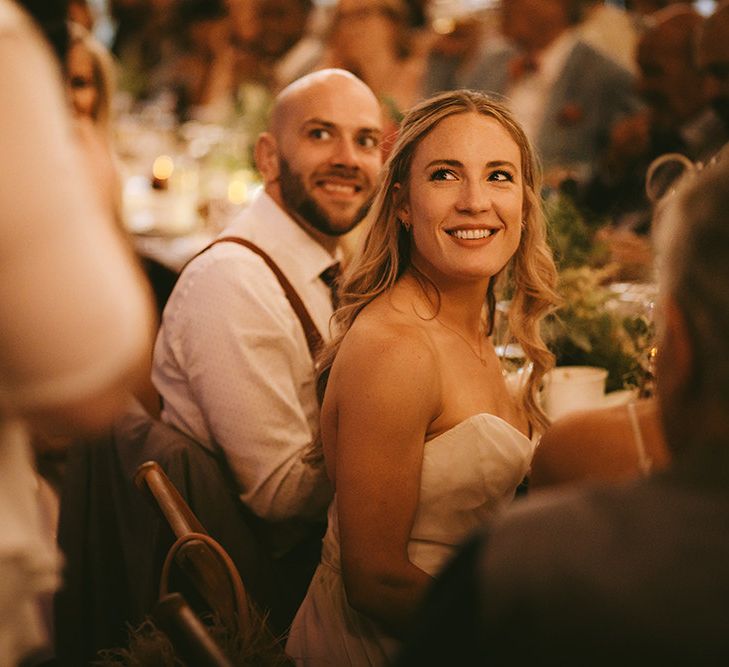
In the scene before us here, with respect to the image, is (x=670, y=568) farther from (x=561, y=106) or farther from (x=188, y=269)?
(x=561, y=106)

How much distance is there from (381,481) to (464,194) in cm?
55

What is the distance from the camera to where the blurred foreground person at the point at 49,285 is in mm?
788

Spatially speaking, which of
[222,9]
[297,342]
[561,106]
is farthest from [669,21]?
[222,9]

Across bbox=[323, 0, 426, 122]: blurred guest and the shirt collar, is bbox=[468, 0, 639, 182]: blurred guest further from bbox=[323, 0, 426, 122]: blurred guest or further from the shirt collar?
the shirt collar

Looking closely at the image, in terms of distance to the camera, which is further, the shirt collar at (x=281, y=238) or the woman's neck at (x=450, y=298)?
the shirt collar at (x=281, y=238)

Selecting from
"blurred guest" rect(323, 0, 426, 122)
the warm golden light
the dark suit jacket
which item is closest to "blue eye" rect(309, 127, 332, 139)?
the dark suit jacket

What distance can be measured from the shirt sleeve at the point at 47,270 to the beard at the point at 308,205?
65.0 inches

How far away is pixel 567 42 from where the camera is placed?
5.22 m

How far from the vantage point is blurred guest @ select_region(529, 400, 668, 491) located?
47.0 inches

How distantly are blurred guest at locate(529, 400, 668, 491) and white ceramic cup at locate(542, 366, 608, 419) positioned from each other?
31.1 inches

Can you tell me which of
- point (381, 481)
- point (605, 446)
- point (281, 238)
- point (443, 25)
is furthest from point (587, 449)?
point (443, 25)

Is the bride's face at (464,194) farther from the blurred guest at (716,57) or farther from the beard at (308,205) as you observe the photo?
the blurred guest at (716,57)

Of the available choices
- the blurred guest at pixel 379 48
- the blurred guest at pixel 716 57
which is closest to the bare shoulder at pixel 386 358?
the blurred guest at pixel 716 57

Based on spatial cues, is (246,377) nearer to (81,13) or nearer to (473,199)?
(473,199)
